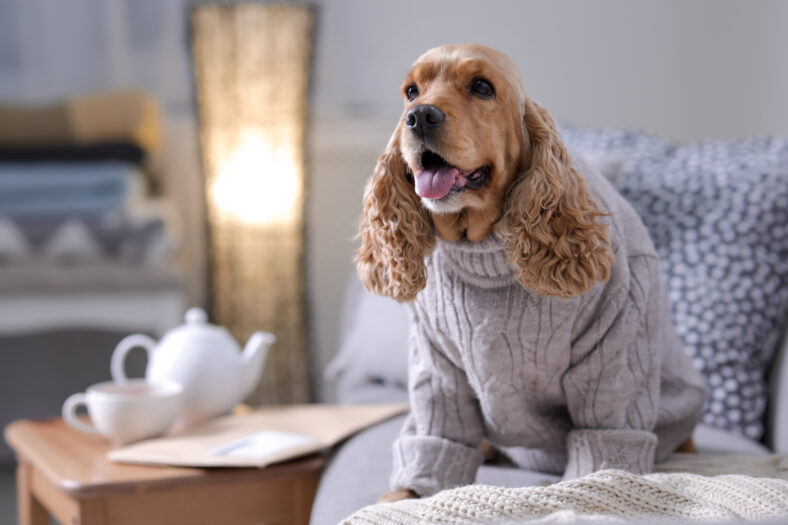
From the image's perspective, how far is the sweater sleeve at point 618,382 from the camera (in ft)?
3.20

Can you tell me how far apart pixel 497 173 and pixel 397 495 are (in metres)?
0.41

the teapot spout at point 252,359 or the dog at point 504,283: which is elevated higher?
the dog at point 504,283

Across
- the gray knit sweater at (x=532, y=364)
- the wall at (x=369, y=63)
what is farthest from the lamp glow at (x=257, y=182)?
the gray knit sweater at (x=532, y=364)

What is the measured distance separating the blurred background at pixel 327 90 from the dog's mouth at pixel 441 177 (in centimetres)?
154

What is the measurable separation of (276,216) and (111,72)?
825 millimetres

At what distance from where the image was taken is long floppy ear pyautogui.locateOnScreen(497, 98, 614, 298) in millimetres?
883

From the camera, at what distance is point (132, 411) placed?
1214 mm

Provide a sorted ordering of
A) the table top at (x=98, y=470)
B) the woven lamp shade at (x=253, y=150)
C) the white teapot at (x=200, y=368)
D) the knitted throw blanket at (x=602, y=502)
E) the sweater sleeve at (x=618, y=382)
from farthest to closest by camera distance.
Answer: the woven lamp shade at (x=253, y=150) → the white teapot at (x=200, y=368) → the table top at (x=98, y=470) → the sweater sleeve at (x=618, y=382) → the knitted throw blanket at (x=602, y=502)

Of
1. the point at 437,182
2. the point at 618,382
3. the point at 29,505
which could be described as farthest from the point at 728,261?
the point at 29,505

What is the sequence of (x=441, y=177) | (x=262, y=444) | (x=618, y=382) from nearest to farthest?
(x=441, y=177) < (x=618, y=382) < (x=262, y=444)

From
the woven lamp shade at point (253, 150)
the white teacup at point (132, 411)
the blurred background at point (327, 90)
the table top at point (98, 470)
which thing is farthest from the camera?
the blurred background at point (327, 90)

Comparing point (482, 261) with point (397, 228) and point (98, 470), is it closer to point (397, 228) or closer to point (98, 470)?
point (397, 228)

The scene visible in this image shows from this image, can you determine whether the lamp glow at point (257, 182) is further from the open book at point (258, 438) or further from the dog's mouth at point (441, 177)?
the dog's mouth at point (441, 177)

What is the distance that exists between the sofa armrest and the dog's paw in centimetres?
62
